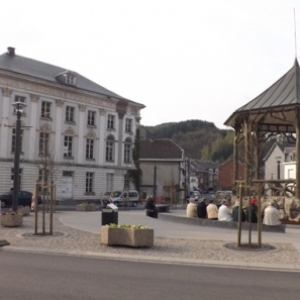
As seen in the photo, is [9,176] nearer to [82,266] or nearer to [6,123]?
[6,123]

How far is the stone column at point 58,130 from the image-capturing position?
56906mm

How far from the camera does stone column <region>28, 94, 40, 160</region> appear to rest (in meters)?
54.4

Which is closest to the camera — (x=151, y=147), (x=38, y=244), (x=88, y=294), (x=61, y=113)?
(x=88, y=294)

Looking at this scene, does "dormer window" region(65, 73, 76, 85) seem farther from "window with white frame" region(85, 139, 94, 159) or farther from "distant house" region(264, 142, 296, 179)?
"distant house" region(264, 142, 296, 179)

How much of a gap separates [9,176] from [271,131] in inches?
1175

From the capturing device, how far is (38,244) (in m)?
15.8

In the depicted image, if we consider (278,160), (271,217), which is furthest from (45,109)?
(278,160)

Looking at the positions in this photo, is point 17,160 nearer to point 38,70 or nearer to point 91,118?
point 38,70

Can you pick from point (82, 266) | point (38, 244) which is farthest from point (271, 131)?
point (82, 266)

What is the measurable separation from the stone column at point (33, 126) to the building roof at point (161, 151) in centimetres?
3066

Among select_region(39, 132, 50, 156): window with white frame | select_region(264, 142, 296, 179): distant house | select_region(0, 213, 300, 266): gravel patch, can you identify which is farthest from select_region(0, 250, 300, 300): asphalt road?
select_region(264, 142, 296, 179): distant house

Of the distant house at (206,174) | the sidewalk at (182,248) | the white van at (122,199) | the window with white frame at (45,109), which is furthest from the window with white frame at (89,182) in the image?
the distant house at (206,174)

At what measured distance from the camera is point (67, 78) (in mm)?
58406

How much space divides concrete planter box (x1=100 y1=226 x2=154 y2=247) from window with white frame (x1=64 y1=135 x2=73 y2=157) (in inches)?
1701
